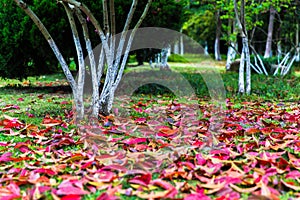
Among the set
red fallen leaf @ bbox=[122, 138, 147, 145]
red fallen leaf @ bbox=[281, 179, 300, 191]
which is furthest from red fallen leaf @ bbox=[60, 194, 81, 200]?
red fallen leaf @ bbox=[281, 179, 300, 191]

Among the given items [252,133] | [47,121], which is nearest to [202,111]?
[252,133]

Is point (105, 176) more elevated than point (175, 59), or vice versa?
point (175, 59)

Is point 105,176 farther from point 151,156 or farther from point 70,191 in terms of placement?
point 151,156

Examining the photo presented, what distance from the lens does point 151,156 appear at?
93.6 inches

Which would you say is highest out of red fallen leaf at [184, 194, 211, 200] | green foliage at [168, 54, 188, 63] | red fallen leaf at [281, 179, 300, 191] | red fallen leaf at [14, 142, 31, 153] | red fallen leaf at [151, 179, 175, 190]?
green foliage at [168, 54, 188, 63]

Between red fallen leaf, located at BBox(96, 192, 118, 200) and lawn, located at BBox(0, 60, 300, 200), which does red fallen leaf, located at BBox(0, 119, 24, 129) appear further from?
red fallen leaf, located at BBox(96, 192, 118, 200)

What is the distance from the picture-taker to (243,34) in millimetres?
6035

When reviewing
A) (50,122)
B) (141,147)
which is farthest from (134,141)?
(50,122)

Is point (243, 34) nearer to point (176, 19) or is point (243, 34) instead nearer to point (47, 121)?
point (176, 19)

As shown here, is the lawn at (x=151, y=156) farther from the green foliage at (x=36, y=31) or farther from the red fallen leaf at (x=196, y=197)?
the green foliage at (x=36, y=31)

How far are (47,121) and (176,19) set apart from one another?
4.45 meters

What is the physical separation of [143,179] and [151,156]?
1.34 ft

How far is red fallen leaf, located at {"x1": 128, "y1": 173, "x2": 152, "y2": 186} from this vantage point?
194 cm

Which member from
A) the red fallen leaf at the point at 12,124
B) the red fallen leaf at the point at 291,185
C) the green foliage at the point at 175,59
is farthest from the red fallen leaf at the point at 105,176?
the green foliage at the point at 175,59
